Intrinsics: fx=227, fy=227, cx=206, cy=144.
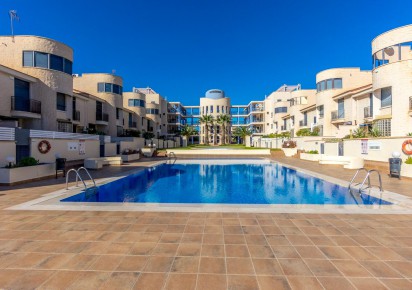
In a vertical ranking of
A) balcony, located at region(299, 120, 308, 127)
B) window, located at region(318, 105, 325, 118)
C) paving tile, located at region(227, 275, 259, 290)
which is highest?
window, located at region(318, 105, 325, 118)

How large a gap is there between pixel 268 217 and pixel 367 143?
17.0 metres

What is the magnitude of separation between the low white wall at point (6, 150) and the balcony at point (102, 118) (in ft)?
53.7

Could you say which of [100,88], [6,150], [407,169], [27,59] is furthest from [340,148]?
[100,88]

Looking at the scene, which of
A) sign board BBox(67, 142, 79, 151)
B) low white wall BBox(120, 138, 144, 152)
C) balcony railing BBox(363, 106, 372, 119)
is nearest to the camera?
sign board BBox(67, 142, 79, 151)

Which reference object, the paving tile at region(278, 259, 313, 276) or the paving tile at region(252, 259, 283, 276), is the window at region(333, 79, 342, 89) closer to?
the paving tile at region(278, 259, 313, 276)

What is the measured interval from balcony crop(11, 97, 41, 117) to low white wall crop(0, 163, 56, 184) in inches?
332

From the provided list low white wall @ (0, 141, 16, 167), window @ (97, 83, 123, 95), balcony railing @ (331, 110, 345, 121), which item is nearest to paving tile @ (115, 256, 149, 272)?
low white wall @ (0, 141, 16, 167)

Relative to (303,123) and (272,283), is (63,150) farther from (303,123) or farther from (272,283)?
(303,123)

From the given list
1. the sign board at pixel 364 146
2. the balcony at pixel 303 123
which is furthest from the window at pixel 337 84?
the sign board at pixel 364 146

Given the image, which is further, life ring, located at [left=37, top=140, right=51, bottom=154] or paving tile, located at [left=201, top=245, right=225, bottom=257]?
life ring, located at [left=37, top=140, right=51, bottom=154]

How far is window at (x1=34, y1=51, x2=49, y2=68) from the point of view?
1889cm

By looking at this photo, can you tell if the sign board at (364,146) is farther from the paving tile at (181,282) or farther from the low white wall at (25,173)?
the low white wall at (25,173)

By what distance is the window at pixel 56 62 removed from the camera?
63.7 feet

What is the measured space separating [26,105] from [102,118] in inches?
423
